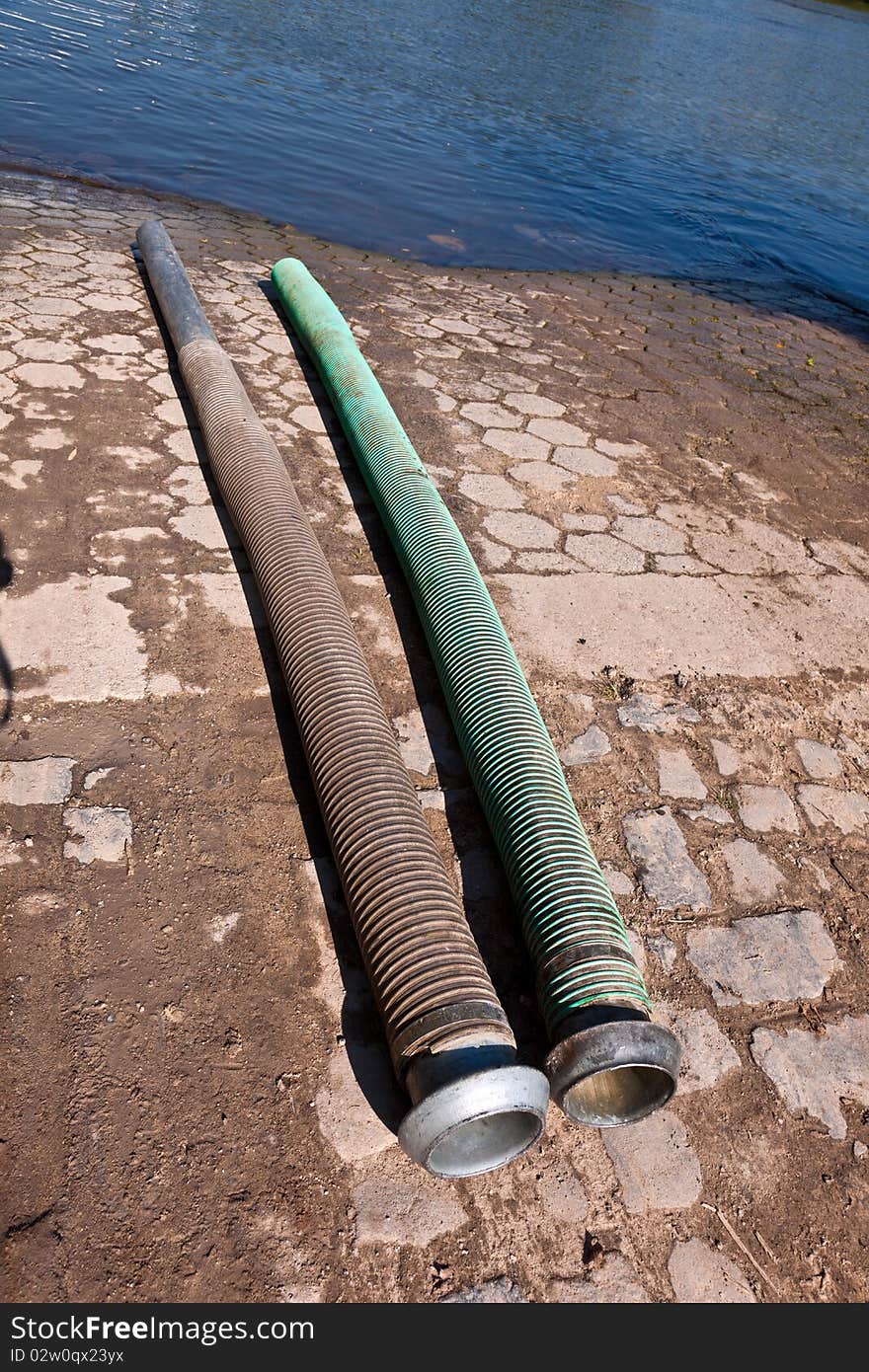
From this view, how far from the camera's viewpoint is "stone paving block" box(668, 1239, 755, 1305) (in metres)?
1.83

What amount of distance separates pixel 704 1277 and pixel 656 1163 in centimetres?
23

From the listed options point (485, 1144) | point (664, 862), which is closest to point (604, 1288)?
point (485, 1144)

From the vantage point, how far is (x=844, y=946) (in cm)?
255

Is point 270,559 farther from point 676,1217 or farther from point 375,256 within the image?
point 375,256

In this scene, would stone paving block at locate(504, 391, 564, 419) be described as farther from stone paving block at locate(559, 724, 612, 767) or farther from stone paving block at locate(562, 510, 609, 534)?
stone paving block at locate(559, 724, 612, 767)

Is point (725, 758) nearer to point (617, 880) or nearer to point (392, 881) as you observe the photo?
point (617, 880)

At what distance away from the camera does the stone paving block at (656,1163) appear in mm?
Result: 1962

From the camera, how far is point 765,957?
2.49 meters

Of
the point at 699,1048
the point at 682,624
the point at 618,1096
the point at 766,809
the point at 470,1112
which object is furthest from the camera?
the point at 682,624

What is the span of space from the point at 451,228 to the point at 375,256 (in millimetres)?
1701

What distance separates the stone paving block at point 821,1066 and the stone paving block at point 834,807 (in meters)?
0.71

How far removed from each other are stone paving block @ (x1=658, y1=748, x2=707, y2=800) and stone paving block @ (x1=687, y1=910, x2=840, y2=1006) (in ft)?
1.55

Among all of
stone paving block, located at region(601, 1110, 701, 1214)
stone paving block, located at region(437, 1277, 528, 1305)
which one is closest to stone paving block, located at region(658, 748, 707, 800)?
stone paving block, located at region(601, 1110, 701, 1214)

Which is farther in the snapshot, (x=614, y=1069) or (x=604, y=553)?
(x=604, y=553)
